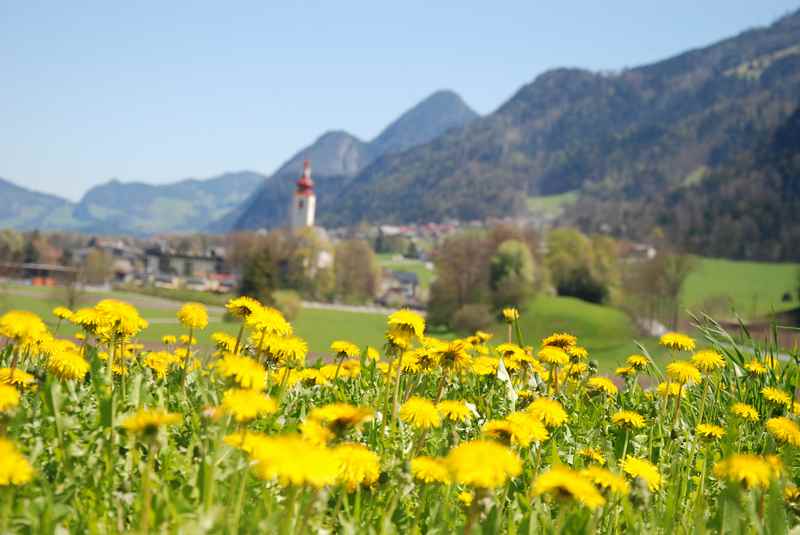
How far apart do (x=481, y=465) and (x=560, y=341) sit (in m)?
2.62

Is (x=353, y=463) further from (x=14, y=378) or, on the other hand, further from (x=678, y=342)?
(x=678, y=342)

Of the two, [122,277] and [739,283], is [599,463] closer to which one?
[739,283]

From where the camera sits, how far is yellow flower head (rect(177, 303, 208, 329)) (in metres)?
3.10

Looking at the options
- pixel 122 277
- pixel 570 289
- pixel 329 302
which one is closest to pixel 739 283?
pixel 570 289

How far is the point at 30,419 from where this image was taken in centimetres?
247

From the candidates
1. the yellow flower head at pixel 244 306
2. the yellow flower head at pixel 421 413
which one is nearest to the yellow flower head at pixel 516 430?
the yellow flower head at pixel 421 413

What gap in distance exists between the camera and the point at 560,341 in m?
4.12

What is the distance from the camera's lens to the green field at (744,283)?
85306 millimetres

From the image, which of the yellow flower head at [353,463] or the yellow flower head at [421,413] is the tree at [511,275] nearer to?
the yellow flower head at [421,413]

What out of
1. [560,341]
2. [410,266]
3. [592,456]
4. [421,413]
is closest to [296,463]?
[421,413]

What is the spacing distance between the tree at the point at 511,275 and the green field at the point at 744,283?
23791mm

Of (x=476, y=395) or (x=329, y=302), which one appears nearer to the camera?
(x=476, y=395)

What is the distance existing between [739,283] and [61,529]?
4693 inches

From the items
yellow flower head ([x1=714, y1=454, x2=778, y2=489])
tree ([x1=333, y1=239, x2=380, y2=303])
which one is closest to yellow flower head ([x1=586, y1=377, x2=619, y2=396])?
yellow flower head ([x1=714, y1=454, x2=778, y2=489])
